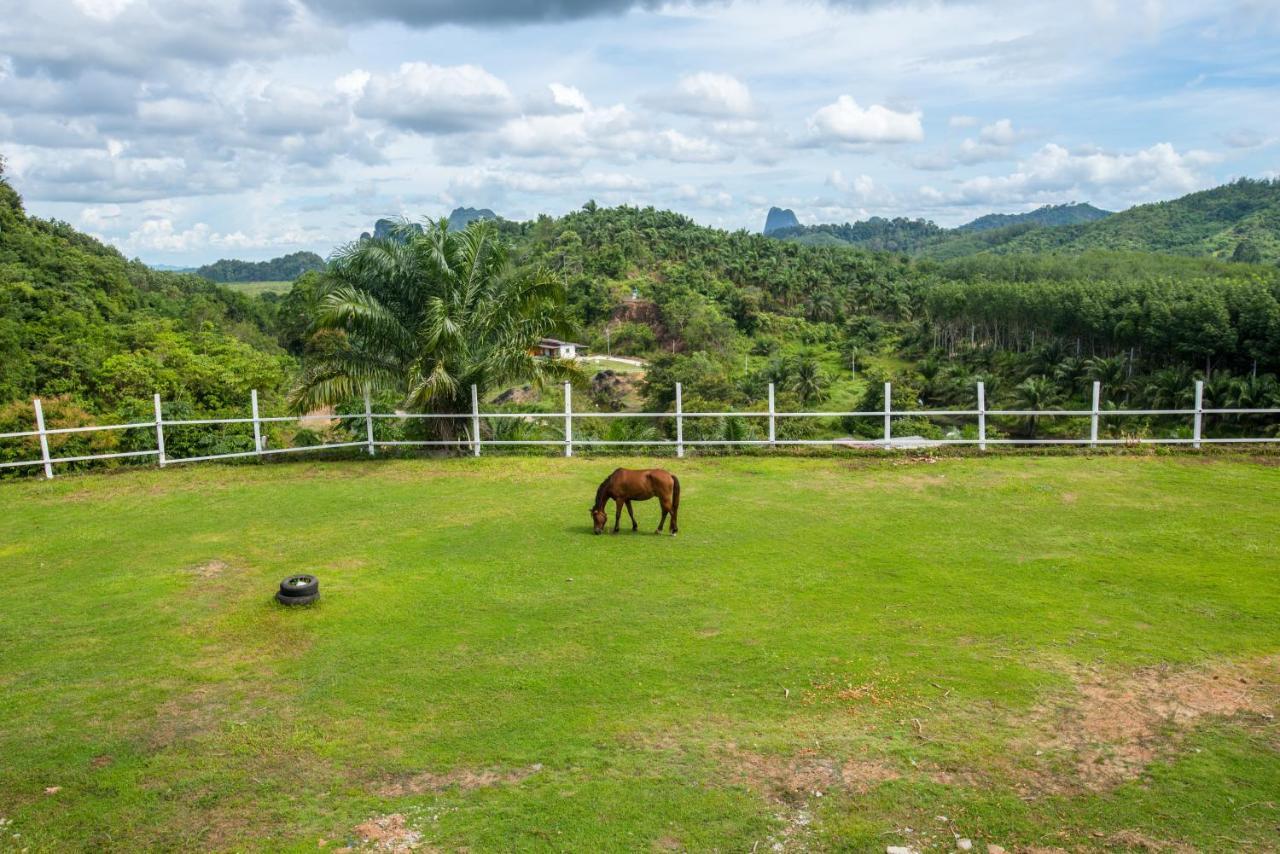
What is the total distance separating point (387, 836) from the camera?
3.76 meters

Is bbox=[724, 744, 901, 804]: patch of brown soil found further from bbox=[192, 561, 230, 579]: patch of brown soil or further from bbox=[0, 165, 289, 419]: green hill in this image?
bbox=[0, 165, 289, 419]: green hill

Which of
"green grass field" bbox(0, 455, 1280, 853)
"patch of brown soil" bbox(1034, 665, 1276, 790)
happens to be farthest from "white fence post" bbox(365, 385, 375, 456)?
"patch of brown soil" bbox(1034, 665, 1276, 790)

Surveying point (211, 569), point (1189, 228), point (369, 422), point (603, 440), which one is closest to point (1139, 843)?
point (211, 569)

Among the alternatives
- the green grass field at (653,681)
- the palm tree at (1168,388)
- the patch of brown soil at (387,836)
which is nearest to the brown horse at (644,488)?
the green grass field at (653,681)

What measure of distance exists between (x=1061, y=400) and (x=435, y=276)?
58.5m

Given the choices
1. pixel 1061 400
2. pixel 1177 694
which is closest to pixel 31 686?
pixel 1177 694

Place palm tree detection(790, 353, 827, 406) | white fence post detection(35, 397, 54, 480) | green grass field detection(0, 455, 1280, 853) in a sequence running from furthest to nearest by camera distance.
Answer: palm tree detection(790, 353, 827, 406) → white fence post detection(35, 397, 54, 480) → green grass field detection(0, 455, 1280, 853)

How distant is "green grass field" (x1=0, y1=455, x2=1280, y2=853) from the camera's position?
153 inches

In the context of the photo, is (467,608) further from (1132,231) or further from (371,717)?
(1132,231)

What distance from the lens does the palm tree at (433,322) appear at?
13539 millimetres

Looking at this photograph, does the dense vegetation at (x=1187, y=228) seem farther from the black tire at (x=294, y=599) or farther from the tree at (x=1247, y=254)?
the black tire at (x=294, y=599)

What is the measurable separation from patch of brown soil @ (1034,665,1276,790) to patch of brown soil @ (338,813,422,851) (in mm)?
3274

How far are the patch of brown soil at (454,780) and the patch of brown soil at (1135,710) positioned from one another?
2.83m

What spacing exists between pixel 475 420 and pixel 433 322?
6.00ft
